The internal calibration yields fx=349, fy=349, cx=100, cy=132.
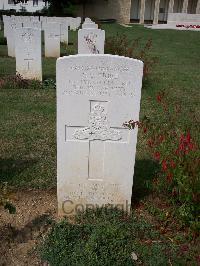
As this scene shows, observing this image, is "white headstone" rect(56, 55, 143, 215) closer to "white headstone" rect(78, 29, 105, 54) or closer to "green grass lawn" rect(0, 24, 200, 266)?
"green grass lawn" rect(0, 24, 200, 266)

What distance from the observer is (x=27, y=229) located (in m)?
3.41

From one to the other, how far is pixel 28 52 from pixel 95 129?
→ 233 inches

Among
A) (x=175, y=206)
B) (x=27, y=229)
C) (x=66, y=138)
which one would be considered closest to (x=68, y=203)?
(x=27, y=229)

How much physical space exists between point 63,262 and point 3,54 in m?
11.5

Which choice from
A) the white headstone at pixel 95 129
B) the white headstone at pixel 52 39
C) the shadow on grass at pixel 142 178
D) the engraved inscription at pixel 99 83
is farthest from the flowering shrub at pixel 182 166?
the white headstone at pixel 52 39

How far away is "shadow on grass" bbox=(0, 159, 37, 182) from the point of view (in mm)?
4286

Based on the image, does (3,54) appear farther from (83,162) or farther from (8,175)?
(83,162)

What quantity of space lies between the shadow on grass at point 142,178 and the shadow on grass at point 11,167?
4.60 feet

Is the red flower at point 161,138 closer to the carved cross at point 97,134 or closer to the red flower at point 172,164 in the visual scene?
the red flower at point 172,164

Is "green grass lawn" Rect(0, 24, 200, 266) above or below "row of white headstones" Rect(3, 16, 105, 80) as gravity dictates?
below

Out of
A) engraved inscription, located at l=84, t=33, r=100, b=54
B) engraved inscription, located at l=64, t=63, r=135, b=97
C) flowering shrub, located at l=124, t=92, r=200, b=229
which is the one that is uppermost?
engraved inscription, located at l=64, t=63, r=135, b=97

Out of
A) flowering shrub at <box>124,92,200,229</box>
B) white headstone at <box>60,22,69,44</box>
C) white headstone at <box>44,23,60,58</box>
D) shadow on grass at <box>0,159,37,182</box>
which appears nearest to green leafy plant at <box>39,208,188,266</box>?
flowering shrub at <box>124,92,200,229</box>

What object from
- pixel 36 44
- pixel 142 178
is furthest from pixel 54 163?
pixel 36 44

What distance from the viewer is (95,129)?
3.25 metres
